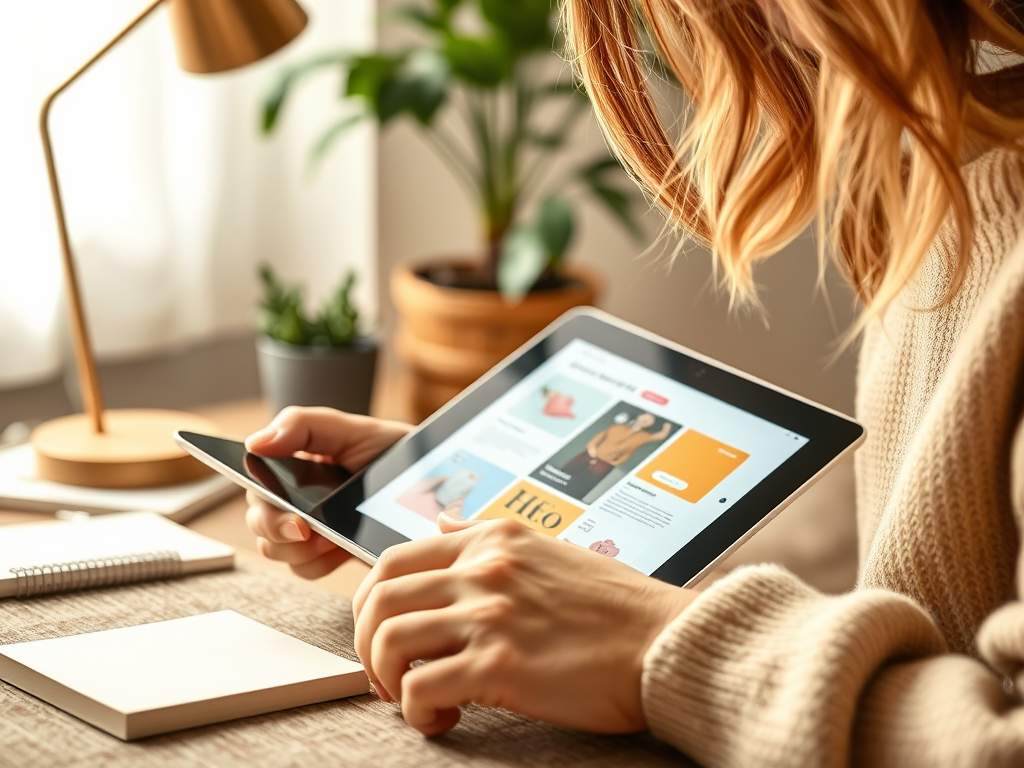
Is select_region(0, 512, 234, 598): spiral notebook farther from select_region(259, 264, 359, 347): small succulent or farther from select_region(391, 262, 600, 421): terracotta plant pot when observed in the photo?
select_region(391, 262, 600, 421): terracotta plant pot

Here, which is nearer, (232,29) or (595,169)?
(232,29)

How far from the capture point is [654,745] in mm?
521

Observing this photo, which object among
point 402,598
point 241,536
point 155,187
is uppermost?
point 155,187

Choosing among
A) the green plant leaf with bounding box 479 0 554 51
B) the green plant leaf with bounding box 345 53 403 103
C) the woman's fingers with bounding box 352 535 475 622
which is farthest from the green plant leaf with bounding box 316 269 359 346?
the woman's fingers with bounding box 352 535 475 622

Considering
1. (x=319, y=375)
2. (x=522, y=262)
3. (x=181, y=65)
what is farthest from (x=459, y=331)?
(x=181, y=65)

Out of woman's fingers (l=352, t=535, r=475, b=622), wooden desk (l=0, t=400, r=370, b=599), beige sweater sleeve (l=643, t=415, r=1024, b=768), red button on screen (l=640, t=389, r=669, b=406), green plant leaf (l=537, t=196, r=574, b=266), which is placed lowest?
wooden desk (l=0, t=400, r=370, b=599)

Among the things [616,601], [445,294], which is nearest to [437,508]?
[616,601]

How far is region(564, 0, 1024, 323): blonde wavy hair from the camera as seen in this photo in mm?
537

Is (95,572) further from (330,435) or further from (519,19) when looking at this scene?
(519,19)

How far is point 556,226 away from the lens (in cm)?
129

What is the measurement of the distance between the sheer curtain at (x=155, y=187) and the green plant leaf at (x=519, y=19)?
29cm

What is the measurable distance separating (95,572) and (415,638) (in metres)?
0.28

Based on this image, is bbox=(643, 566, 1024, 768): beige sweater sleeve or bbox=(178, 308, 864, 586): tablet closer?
bbox=(643, 566, 1024, 768): beige sweater sleeve

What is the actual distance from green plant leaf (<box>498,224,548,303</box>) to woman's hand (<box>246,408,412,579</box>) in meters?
0.50
